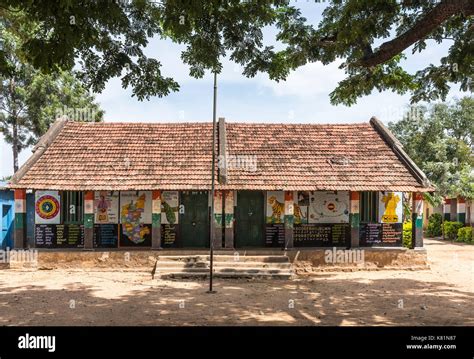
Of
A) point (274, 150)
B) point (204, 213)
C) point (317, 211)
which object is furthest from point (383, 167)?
point (204, 213)

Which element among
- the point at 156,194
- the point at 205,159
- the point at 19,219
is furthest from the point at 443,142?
the point at 19,219

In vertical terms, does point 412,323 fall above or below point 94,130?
below

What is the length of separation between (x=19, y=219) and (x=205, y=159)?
286 inches

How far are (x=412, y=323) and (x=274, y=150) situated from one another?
9817 millimetres

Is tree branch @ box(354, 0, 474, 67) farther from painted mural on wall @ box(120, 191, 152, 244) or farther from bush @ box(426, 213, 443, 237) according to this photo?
bush @ box(426, 213, 443, 237)

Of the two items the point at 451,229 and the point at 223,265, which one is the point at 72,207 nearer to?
the point at 223,265

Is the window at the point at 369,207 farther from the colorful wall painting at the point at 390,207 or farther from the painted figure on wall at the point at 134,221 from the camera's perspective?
the painted figure on wall at the point at 134,221

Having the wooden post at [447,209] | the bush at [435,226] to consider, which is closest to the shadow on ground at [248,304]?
the wooden post at [447,209]

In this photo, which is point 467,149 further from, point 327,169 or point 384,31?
point 384,31

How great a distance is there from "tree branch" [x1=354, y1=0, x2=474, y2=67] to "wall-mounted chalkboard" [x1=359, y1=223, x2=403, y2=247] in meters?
9.61

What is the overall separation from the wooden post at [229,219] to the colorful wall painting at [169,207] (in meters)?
2.12

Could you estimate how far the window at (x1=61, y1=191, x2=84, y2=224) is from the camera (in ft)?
53.7

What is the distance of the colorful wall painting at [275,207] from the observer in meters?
16.5

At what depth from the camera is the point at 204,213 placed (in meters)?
16.6
